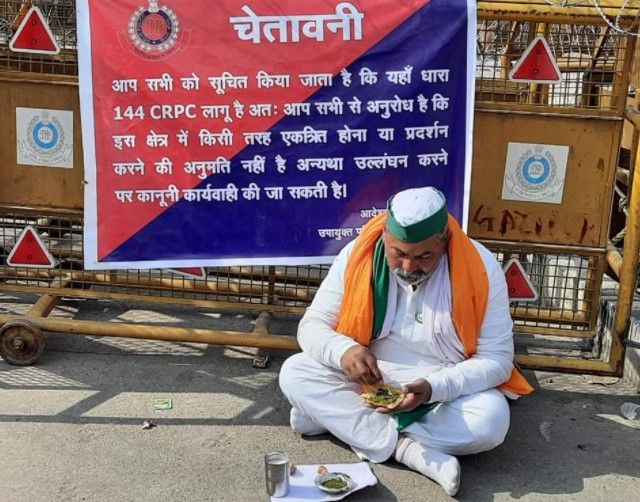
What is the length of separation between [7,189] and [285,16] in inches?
70.5

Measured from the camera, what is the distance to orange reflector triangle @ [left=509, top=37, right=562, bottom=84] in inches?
160

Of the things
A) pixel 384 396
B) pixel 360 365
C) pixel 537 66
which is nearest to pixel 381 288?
pixel 360 365

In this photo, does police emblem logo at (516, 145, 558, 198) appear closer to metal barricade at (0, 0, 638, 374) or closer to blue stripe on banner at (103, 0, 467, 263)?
metal barricade at (0, 0, 638, 374)

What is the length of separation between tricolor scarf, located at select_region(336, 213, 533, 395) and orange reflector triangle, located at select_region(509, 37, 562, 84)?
90cm

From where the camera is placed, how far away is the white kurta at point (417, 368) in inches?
141

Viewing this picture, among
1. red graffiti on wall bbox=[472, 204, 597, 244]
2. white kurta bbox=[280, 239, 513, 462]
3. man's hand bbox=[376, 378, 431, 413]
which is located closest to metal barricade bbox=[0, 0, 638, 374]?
red graffiti on wall bbox=[472, 204, 597, 244]

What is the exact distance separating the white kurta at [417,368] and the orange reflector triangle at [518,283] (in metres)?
0.64

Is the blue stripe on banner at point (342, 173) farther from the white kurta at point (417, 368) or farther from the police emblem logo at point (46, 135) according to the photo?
the police emblem logo at point (46, 135)

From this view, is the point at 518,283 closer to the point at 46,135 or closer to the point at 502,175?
the point at 502,175

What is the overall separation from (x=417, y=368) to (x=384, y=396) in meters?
0.25

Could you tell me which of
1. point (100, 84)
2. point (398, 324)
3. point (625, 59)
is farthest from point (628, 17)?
point (100, 84)

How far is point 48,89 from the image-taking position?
4328 millimetres

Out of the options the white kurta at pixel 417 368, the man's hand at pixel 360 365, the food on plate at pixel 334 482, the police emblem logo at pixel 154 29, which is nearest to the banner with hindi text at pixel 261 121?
the police emblem logo at pixel 154 29

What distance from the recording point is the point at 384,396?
3.62 meters
